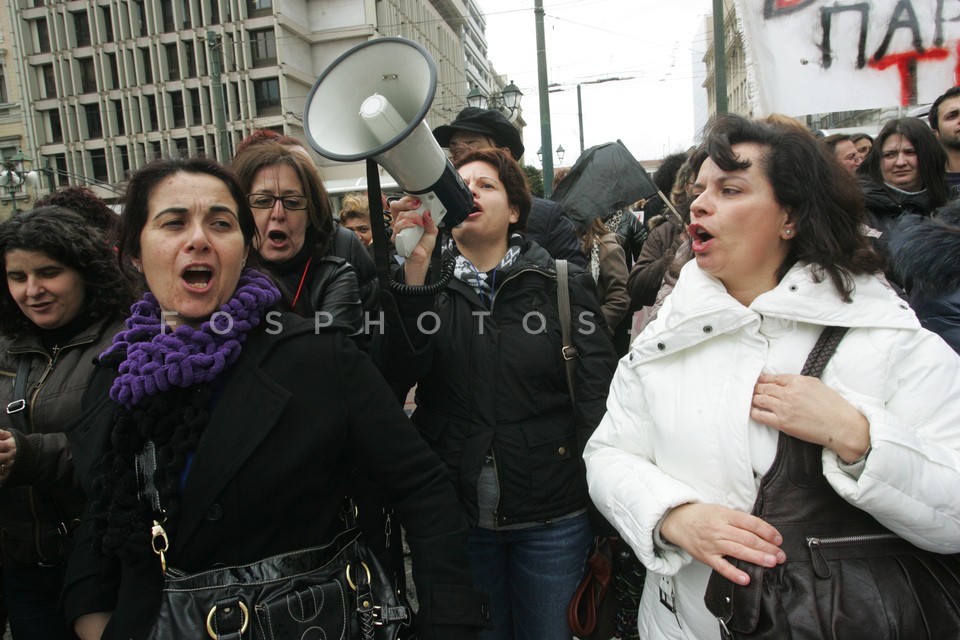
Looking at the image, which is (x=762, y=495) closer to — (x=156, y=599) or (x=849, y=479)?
(x=849, y=479)

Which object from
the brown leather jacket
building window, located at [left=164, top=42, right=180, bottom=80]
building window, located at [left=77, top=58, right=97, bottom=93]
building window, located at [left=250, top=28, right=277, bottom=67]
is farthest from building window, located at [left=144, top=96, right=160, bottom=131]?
the brown leather jacket

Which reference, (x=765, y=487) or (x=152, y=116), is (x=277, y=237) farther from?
(x=152, y=116)

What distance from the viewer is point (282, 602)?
1.40 m

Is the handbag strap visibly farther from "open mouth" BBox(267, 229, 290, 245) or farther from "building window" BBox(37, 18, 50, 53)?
"building window" BBox(37, 18, 50, 53)

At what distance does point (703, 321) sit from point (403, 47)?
3.83ft

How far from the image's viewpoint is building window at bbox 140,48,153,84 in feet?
120

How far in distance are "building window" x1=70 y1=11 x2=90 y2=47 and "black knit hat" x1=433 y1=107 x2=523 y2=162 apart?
44091 mm

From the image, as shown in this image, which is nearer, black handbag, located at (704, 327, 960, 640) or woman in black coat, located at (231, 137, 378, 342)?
black handbag, located at (704, 327, 960, 640)

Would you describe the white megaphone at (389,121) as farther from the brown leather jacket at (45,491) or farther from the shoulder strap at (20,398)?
the shoulder strap at (20,398)

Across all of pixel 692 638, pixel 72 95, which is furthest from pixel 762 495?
pixel 72 95

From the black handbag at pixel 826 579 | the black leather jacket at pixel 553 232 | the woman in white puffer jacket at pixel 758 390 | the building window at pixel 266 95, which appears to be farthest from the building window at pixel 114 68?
the black handbag at pixel 826 579

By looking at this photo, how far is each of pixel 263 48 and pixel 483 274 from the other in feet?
126

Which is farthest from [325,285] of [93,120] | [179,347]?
[93,120]

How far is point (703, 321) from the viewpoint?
1549 millimetres
